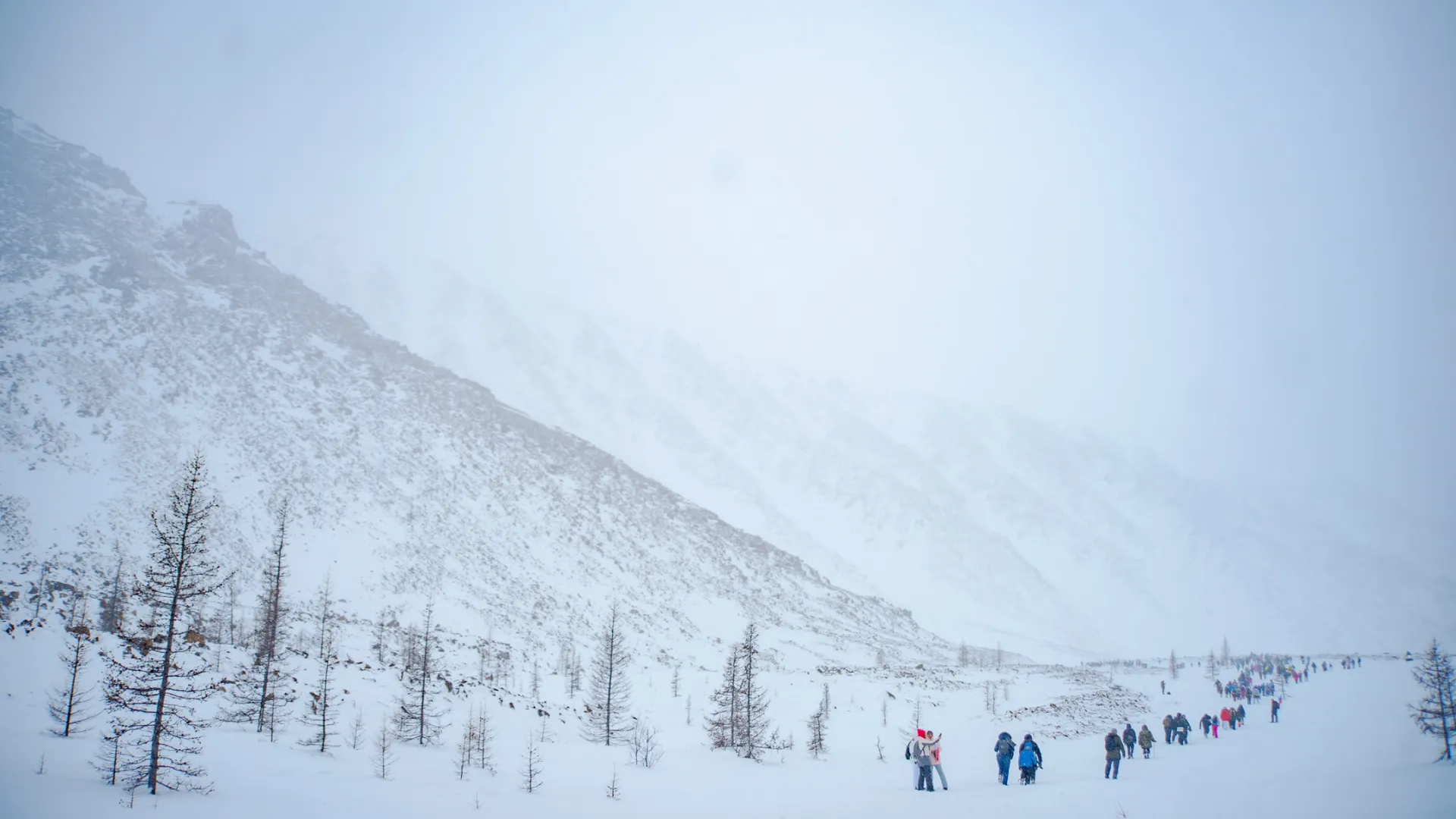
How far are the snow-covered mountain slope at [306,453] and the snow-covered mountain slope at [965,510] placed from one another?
128 ft

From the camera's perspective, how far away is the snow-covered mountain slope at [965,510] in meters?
131

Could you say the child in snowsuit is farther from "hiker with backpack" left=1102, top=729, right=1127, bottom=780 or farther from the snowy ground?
"hiker with backpack" left=1102, top=729, right=1127, bottom=780

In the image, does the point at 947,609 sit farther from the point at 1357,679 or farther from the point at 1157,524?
the point at 1157,524

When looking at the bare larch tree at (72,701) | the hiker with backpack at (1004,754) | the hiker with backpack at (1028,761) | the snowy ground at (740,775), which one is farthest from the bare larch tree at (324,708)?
the hiker with backpack at (1028,761)

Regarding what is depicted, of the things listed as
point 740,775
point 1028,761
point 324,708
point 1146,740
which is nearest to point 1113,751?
point 1028,761

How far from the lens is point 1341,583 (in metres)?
166

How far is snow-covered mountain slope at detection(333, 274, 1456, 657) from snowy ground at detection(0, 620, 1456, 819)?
83.0 m

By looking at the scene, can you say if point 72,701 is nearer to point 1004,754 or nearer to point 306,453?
point 1004,754

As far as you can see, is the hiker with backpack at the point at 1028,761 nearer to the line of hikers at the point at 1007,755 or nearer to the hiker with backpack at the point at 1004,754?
the line of hikers at the point at 1007,755

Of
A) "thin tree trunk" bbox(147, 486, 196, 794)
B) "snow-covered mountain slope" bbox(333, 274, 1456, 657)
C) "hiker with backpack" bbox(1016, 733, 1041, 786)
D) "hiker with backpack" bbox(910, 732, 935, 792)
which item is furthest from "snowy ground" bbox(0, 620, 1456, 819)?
"snow-covered mountain slope" bbox(333, 274, 1456, 657)

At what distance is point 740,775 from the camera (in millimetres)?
22562

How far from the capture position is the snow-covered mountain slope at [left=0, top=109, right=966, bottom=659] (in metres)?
59.2

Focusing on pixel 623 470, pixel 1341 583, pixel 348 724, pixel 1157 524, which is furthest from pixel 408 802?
pixel 1341 583

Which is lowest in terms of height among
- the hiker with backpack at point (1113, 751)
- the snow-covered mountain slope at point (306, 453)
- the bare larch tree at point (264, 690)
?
the hiker with backpack at point (1113, 751)
